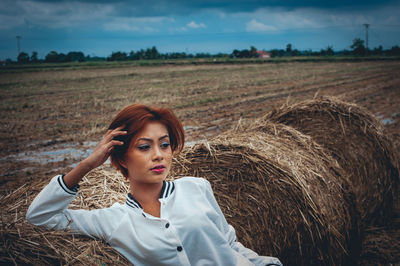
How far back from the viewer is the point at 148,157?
1754 mm

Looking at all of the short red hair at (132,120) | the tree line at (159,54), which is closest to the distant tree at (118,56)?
the tree line at (159,54)

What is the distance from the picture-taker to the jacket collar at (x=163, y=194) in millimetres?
1772

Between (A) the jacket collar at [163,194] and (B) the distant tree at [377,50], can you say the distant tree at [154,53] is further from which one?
(A) the jacket collar at [163,194]

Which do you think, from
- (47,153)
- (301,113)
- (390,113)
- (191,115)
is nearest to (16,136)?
(47,153)

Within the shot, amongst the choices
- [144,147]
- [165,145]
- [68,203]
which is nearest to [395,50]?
[165,145]

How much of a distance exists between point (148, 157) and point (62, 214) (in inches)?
20.4

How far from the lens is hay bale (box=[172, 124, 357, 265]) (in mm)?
2805

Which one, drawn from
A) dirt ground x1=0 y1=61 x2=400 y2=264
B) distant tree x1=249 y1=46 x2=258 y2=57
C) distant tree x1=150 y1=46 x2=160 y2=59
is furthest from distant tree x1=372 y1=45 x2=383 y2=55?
dirt ground x1=0 y1=61 x2=400 y2=264

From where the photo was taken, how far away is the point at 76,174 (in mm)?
1565

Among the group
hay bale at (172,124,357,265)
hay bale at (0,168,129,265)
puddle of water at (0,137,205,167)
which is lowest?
puddle of water at (0,137,205,167)

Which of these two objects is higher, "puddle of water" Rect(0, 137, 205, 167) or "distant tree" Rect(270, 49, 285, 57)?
"distant tree" Rect(270, 49, 285, 57)

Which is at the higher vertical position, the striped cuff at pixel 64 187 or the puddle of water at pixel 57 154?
the striped cuff at pixel 64 187

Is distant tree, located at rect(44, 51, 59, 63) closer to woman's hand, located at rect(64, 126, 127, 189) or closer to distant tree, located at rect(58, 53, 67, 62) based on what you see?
distant tree, located at rect(58, 53, 67, 62)

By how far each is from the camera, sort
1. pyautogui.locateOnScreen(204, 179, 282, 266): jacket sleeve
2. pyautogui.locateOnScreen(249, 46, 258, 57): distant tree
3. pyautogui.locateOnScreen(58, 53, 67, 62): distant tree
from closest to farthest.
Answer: pyautogui.locateOnScreen(204, 179, 282, 266): jacket sleeve < pyautogui.locateOnScreen(58, 53, 67, 62): distant tree < pyautogui.locateOnScreen(249, 46, 258, 57): distant tree
